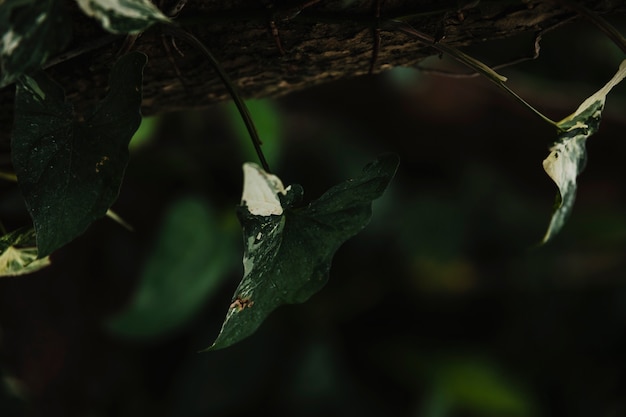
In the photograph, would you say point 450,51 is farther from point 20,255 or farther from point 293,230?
point 20,255

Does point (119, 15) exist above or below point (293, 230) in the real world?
above

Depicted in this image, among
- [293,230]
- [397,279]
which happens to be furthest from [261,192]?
[397,279]

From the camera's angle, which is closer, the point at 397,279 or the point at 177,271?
the point at 177,271

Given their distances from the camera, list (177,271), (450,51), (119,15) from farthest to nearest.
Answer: (177,271) < (450,51) < (119,15)

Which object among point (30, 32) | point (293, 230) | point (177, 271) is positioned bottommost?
point (177, 271)

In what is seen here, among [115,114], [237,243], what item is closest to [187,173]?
[237,243]

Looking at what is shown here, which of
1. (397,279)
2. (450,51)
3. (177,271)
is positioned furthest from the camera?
(397,279)
